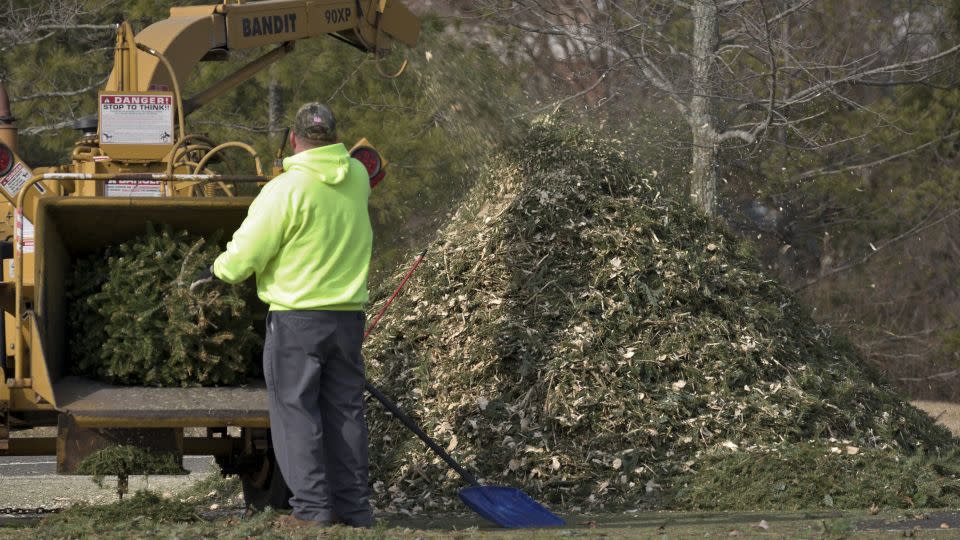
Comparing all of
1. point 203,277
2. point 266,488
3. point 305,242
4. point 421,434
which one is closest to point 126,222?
point 203,277

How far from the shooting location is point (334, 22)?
923 cm

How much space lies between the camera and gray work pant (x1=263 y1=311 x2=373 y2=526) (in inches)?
232

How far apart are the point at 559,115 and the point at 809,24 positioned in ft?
26.8

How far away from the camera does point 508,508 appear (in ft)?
22.8

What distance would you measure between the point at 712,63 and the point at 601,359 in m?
6.44

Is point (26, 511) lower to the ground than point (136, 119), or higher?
lower

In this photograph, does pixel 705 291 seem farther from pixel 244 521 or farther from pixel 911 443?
pixel 244 521

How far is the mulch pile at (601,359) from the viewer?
26.2 feet

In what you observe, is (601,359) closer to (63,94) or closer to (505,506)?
(505,506)

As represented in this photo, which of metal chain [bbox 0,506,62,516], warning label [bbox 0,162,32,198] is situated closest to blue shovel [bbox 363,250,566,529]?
warning label [bbox 0,162,32,198]

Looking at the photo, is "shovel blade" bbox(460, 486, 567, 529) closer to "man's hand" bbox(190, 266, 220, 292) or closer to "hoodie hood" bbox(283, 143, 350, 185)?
"man's hand" bbox(190, 266, 220, 292)

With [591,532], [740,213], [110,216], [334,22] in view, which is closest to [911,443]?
[591,532]

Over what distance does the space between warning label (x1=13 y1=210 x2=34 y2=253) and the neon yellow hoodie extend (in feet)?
3.88

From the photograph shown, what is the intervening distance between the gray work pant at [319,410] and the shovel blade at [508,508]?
3.07ft
